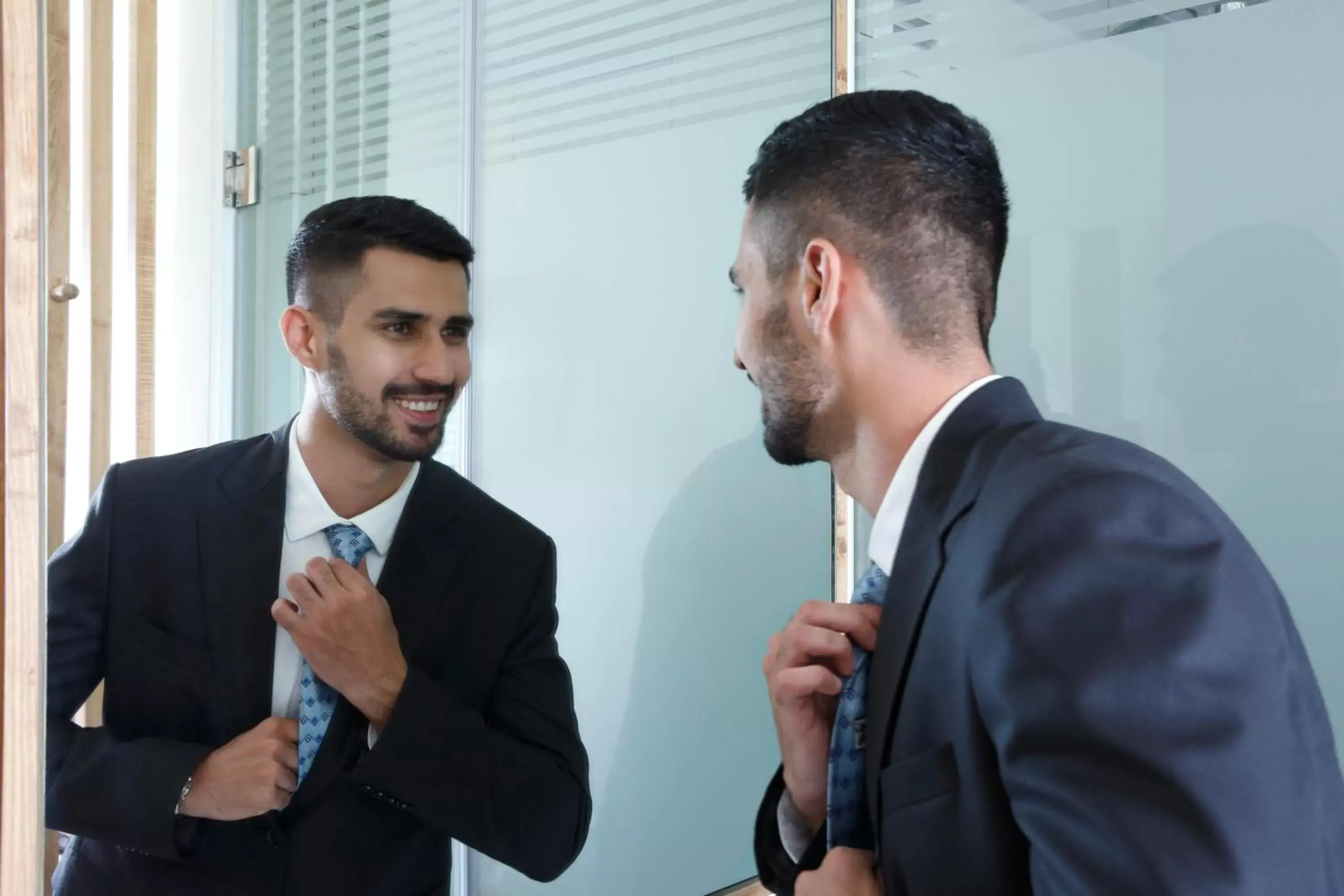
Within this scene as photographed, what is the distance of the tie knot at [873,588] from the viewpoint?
1263 millimetres

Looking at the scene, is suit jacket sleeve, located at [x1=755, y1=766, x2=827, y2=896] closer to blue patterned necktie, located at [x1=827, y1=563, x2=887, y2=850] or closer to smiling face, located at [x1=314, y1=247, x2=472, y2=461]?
blue patterned necktie, located at [x1=827, y1=563, x2=887, y2=850]

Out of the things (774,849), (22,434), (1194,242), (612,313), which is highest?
(1194,242)

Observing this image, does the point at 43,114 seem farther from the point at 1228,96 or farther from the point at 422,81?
the point at 1228,96

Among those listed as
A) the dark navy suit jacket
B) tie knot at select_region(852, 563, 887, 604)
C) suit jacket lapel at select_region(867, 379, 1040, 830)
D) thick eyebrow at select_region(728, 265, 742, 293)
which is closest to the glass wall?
thick eyebrow at select_region(728, 265, 742, 293)

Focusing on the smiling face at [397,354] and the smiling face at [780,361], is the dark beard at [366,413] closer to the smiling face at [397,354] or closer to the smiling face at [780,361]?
the smiling face at [397,354]

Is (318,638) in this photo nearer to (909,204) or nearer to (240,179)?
(240,179)

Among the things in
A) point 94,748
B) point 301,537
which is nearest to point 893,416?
point 301,537

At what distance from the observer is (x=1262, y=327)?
1.75m

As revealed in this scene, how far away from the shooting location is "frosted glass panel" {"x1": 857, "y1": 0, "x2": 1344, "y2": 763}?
1.71 metres

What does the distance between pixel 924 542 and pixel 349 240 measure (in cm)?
83

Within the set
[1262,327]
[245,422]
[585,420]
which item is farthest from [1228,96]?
[245,422]

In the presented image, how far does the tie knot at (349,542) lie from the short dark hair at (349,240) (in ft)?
0.84

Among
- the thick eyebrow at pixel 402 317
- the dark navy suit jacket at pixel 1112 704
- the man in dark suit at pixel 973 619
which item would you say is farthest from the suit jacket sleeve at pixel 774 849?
the thick eyebrow at pixel 402 317

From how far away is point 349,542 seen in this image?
139cm
